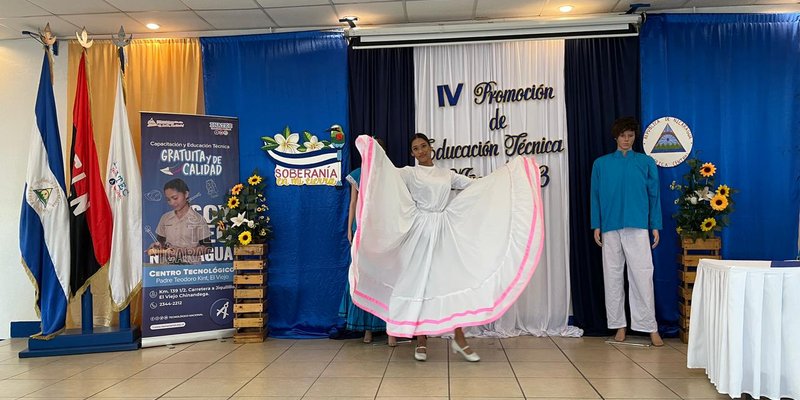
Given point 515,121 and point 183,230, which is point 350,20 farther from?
point 183,230

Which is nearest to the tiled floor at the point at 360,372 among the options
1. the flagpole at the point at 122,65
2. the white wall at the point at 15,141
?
the flagpole at the point at 122,65

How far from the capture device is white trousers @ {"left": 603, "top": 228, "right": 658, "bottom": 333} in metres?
4.93

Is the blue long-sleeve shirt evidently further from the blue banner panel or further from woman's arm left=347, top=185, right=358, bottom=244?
the blue banner panel

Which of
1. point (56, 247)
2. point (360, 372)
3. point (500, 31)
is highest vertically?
point (500, 31)

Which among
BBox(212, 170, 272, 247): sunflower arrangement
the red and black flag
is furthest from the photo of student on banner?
the red and black flag

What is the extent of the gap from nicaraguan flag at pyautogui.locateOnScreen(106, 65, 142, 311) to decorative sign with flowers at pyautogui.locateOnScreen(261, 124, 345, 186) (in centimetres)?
122

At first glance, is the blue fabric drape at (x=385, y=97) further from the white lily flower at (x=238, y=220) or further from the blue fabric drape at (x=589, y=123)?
the blue fabric drape at (x=589, y=123)

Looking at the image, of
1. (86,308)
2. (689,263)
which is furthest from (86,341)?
(689,263)

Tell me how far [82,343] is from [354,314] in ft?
7.67

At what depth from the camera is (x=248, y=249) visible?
17.2ft

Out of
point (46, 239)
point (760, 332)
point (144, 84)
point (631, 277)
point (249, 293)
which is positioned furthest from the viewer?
point (144, 84)

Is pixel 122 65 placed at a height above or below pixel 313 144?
above

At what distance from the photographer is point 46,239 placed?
5105 mm

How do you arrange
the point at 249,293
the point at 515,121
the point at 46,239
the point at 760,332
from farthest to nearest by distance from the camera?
the point at 515,121, the point at 249,293, the point at 46,239, the point at 760,332
